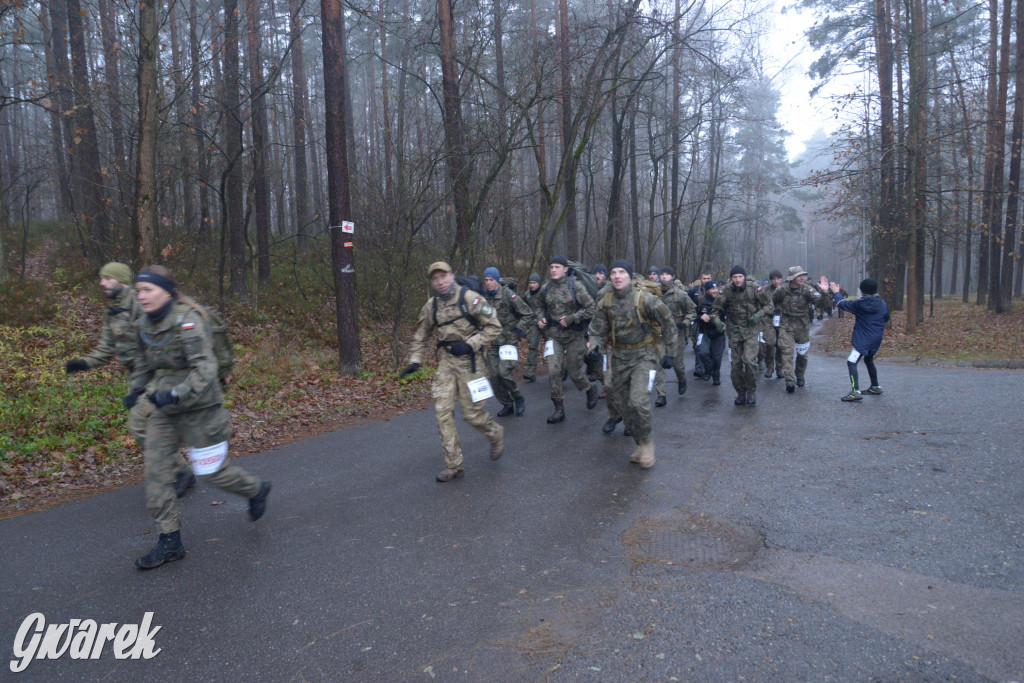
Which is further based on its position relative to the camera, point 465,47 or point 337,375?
point 465,47

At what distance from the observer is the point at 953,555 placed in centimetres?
438

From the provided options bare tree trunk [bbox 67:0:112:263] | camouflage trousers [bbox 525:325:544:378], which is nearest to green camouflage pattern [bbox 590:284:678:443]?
camouflage trousers [bbox 525:325:544:378]

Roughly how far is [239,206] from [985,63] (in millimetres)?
27337

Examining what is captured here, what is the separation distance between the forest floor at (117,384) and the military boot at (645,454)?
14.6 feet

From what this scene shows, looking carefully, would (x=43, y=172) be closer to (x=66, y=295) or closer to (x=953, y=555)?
(x=66, y=295)

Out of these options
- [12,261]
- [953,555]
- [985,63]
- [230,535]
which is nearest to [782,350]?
[953,555]

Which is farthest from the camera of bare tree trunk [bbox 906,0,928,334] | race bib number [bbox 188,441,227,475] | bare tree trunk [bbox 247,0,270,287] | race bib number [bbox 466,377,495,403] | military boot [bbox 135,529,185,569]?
bare tree trunk [bbox 906,0,928,334]

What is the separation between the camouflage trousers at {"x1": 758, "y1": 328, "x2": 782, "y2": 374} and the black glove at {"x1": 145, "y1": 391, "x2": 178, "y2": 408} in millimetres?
10017

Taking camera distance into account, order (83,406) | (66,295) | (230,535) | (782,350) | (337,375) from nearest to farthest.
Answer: (230,535) < (83,406) < (782,350) < (337,375) < (66,295)

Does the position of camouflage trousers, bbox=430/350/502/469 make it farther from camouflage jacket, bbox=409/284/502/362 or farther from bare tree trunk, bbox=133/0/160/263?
bare tree trunk, bbox=133/0/160/263

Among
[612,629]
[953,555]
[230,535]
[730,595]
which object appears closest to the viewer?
[612,629]

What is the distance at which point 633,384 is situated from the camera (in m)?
7.00

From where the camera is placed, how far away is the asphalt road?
3344 mm

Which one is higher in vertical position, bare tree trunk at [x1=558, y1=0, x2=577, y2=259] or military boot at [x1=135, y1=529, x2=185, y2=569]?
bare tree trunk at [x1=558, y1=0, x2=577, y2=259]
